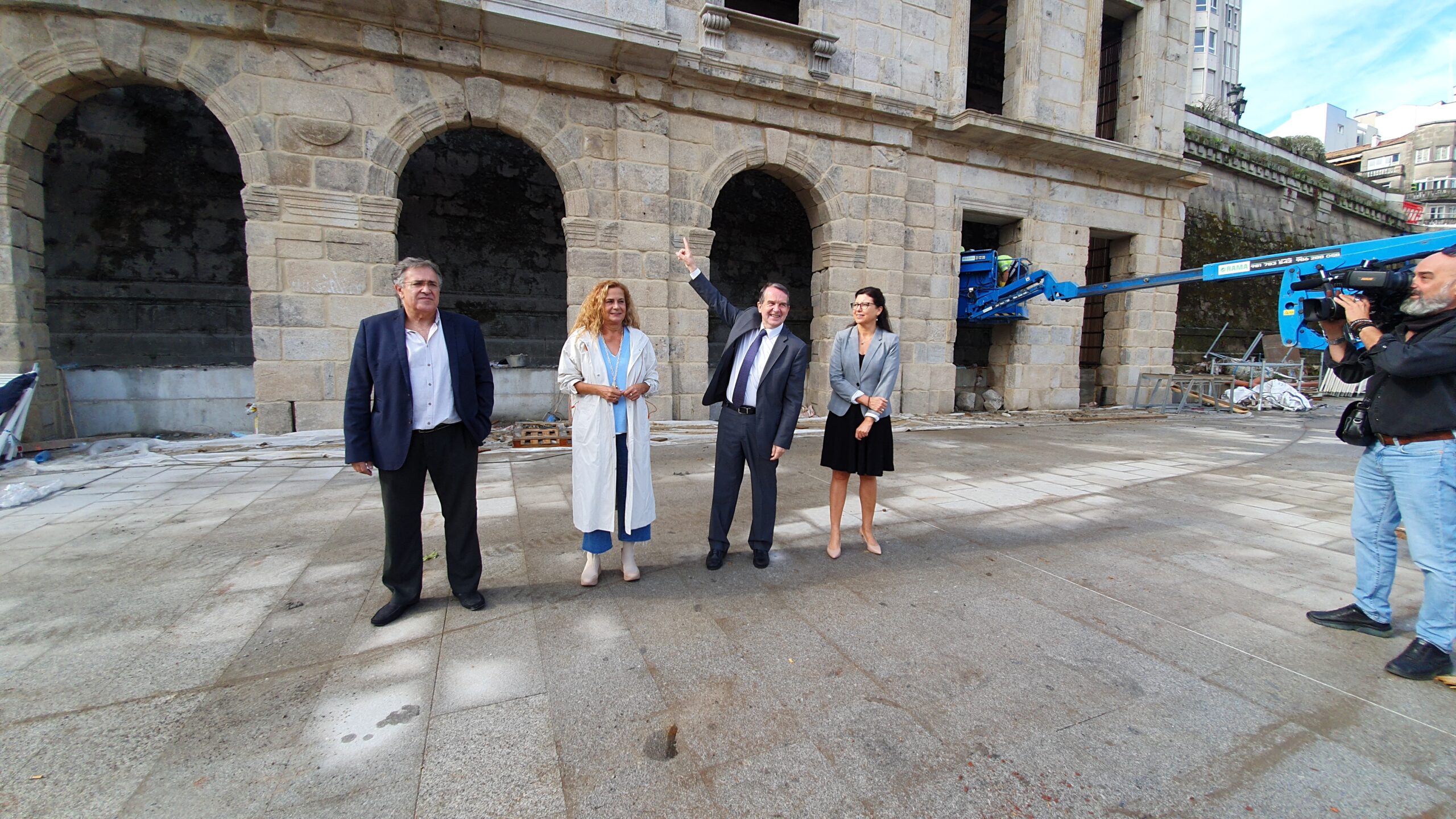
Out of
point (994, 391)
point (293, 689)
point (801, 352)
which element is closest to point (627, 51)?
point (801, 352)

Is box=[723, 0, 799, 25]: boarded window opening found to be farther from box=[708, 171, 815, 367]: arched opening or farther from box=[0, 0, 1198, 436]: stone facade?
box=[0, 0, 1198, 436]: stone facade

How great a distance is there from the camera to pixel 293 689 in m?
2.28

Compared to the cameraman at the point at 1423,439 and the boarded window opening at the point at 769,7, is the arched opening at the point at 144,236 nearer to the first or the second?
the boarded window opening at the point at 769,7

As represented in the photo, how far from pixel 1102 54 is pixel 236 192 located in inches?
740

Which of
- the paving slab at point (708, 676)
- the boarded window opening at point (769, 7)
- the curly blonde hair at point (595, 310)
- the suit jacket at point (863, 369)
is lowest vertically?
the paving slab at point (708, 676)

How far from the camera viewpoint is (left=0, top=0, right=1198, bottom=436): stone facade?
6656 mm

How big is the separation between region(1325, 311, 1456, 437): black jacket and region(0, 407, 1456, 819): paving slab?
43.0 inches

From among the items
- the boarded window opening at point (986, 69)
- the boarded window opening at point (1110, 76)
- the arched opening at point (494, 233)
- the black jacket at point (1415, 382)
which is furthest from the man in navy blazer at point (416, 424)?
the boarded window opening at point (1110, 76)

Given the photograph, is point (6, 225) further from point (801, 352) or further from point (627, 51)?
point (801, 352)

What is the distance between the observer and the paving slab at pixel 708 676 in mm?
1785

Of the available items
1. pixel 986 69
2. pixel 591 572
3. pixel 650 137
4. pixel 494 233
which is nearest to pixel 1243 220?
pixel 986 69

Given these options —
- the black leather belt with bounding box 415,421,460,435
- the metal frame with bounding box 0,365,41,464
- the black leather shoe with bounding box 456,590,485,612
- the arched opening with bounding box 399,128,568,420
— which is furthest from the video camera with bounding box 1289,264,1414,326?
the metal frame with bounding box 0,365,41,464

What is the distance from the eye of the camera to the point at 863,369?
373cm

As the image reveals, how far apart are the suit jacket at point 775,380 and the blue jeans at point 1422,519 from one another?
2685 millimetres
